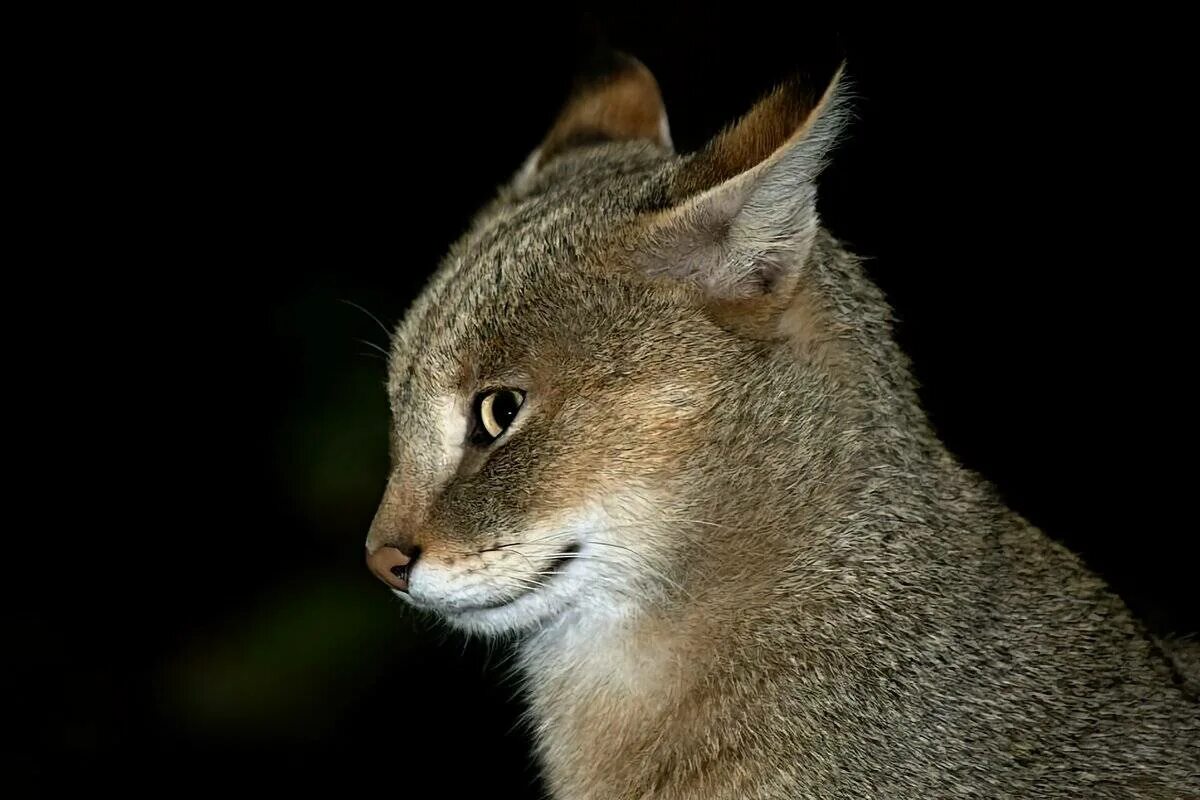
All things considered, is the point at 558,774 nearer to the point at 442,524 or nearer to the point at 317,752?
the point at 442,524

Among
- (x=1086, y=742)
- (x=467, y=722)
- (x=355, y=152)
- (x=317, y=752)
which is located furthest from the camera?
(x=355, y=152)

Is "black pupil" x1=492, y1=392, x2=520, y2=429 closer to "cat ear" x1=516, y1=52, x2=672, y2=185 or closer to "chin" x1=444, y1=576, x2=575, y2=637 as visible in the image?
"chin" x1=444, y1=576, x2=575, y2=637

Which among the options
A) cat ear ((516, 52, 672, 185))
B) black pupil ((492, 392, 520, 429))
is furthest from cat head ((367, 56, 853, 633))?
cat ear ((516, 52, 672, 185))

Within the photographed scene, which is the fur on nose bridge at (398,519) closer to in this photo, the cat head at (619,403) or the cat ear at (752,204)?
the cat head at (619,403)

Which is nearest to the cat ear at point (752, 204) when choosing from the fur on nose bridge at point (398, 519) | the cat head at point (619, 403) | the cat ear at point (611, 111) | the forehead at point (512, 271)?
the cat head at point (619, 403)

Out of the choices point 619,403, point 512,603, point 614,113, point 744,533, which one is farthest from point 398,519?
point 614,113

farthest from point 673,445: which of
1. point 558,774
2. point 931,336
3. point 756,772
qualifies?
point 931,336
